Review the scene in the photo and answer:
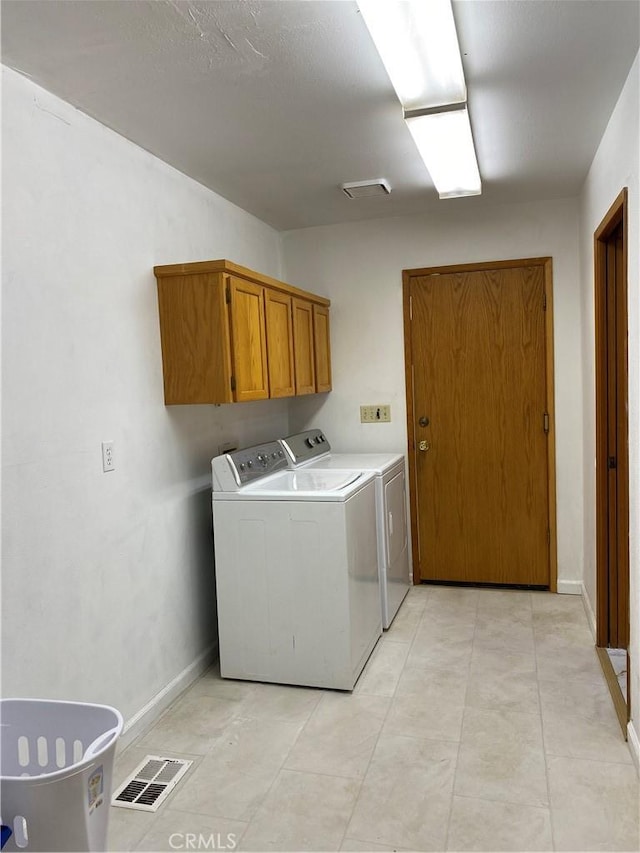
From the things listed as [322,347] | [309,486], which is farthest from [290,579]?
[322,347]

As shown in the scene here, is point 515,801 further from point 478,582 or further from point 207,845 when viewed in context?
point 478,582

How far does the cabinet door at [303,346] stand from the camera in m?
3.82

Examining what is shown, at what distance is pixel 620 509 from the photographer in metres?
2.99

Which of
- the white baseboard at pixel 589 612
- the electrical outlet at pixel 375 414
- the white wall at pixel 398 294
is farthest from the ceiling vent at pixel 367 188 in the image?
the white baseboard at pixel 589 612

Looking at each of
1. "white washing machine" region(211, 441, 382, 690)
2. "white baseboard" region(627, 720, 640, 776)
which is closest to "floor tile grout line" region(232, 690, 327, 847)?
"white washing machine" region(211, 441, 382, 690)

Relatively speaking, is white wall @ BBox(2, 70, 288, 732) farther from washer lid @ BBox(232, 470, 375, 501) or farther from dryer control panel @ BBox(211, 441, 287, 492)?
→ washer lid @ BBox(232, 470, 375, 501)

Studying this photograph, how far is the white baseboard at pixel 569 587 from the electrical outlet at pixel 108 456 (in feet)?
9.75

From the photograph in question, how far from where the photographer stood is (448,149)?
9.07 ft

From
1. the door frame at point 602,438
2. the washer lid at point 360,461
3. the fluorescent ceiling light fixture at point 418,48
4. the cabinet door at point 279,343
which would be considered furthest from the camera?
the washer lid at point 360,461

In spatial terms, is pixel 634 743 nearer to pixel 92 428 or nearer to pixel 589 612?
pixel 589 612

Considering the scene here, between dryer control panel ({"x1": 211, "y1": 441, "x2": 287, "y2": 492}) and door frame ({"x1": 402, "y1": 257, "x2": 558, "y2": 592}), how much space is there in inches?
45.0

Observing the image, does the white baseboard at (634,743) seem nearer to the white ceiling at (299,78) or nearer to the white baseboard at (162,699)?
the white baseboard at (162,699)

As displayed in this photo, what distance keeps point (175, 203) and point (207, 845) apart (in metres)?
2.61

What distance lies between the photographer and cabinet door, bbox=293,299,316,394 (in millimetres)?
3824
